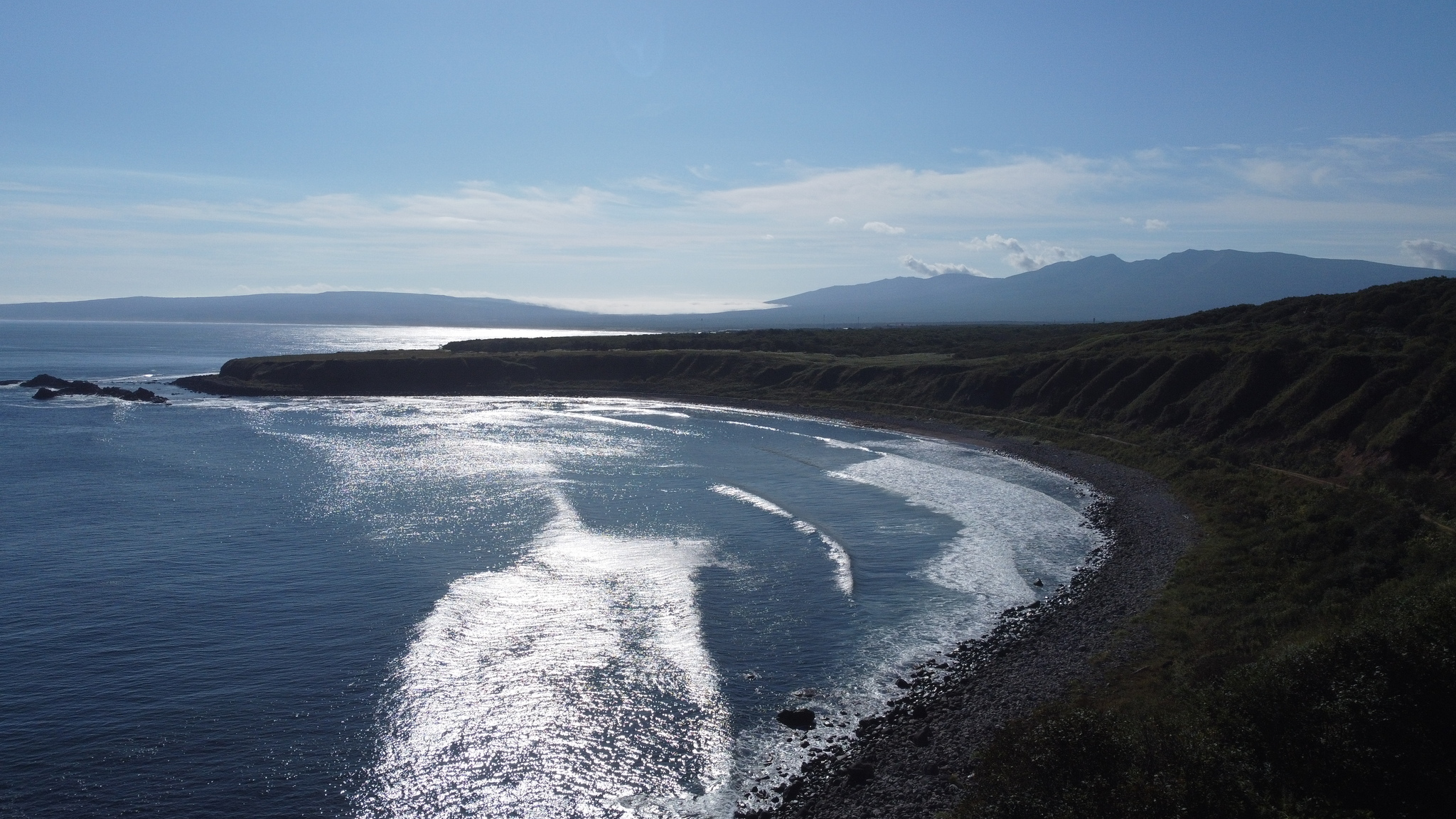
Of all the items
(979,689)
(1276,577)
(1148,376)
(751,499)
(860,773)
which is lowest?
(860,773)

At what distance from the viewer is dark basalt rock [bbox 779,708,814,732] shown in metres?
17.5

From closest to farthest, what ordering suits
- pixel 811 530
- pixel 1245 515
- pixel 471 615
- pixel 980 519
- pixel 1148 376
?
pixel 471 615, pixel 1245 515, pixel 811 530, pixel 980 519, pixel 1148 376

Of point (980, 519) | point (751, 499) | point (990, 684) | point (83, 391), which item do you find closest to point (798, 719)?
point (990, 684)

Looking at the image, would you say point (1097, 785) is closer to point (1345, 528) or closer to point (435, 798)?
point (435, 798)

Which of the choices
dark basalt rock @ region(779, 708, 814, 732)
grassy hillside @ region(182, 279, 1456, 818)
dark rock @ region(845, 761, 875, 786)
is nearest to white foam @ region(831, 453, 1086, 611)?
grassy hillside @ region(182, 279, 1456, 818)

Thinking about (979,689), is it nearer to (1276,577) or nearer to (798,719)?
(798,719)

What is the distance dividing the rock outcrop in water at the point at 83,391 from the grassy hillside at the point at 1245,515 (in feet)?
28.7

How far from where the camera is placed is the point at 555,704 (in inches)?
741

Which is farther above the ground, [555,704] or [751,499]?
[751,499]

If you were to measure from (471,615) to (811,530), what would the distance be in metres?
14.0

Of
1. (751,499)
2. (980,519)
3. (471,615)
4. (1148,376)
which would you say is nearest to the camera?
(471,615)

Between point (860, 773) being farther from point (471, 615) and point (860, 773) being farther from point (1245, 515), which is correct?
point (1245, 515)

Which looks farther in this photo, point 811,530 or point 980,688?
point 811,530

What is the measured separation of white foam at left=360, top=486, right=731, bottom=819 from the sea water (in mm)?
71
